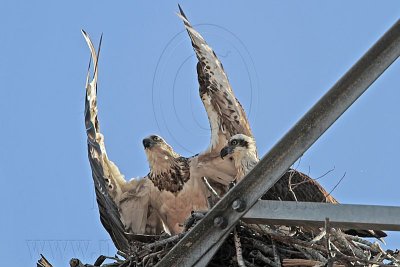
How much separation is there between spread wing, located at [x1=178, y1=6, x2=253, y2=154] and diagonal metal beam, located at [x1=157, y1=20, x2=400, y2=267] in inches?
221

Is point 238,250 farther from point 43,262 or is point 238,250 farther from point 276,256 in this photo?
point 43,262

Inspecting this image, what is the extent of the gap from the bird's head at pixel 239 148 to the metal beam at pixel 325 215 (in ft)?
16.2

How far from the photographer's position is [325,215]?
6094mm

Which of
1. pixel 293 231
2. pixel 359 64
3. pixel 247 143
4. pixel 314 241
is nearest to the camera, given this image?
pixel 359 64

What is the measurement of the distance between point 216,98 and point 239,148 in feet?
2.71

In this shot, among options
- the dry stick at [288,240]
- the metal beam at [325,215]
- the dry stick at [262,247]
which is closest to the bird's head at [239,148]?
the dry stick at [288,240]

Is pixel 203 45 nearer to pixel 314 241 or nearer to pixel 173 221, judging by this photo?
pixel 173 221

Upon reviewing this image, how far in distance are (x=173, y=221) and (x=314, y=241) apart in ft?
16.5

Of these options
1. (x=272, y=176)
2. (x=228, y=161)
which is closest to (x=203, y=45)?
(x=228, y=161)

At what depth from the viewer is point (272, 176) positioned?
6129mm

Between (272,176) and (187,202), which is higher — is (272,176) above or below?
below

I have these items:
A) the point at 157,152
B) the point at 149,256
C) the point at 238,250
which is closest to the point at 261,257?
the point at 238,250

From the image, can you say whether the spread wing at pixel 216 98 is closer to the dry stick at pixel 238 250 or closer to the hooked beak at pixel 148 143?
the hooked beak at pixel 148 143

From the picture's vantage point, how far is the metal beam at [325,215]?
5.96m
